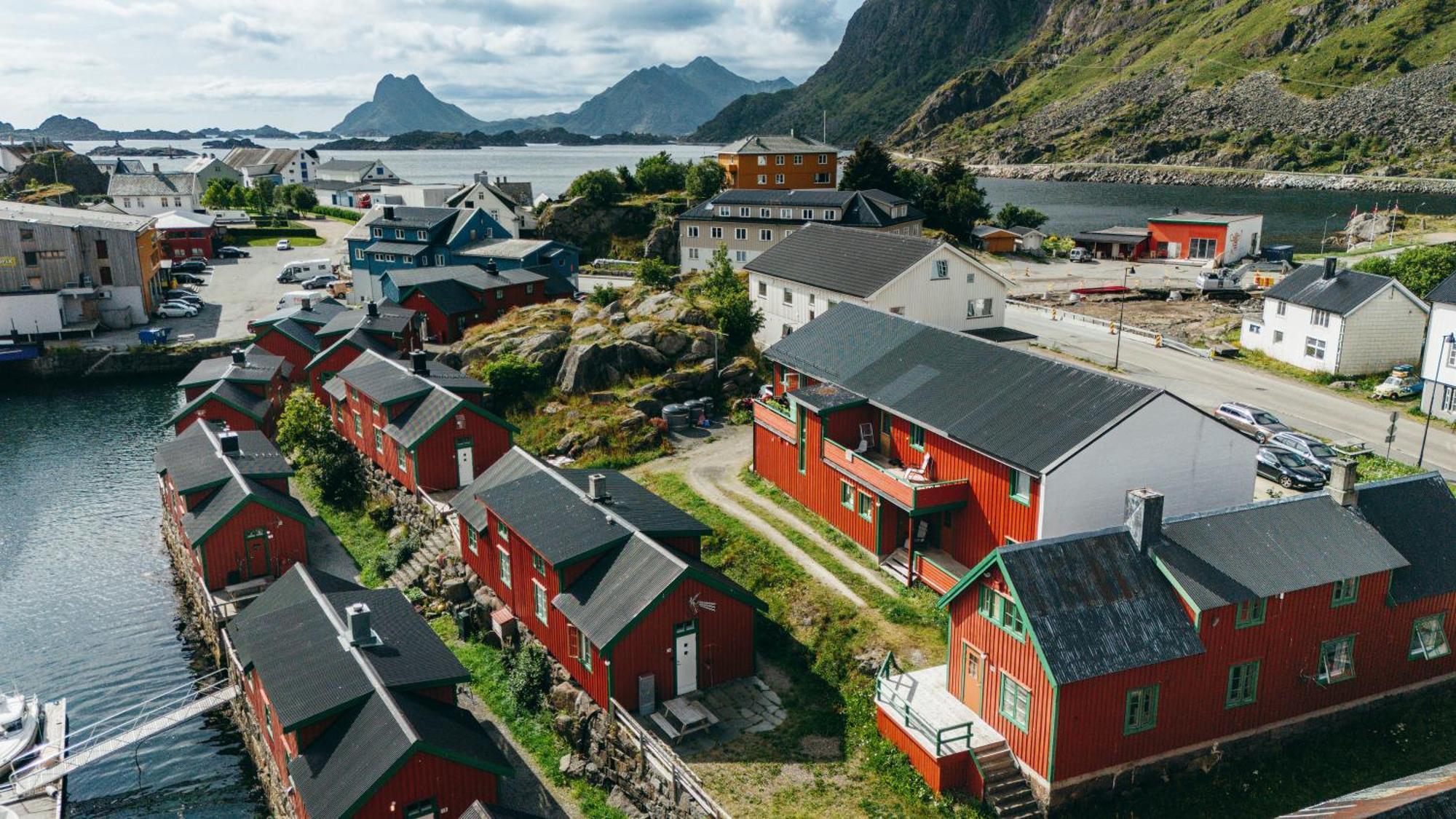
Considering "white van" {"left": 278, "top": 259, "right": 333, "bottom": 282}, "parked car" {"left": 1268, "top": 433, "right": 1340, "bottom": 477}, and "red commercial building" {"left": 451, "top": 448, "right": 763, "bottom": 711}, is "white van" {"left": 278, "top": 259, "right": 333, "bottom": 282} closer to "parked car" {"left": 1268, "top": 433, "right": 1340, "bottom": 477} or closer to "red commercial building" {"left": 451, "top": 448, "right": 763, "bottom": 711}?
"red commercial building" {"left": 451, "top": 448, "right": 763, "bottom": 711}

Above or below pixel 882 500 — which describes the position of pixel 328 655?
below

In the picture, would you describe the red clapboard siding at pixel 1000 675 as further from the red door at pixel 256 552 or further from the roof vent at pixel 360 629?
the red door at pixel 256 552

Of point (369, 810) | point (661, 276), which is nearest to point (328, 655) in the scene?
point (369, 810)

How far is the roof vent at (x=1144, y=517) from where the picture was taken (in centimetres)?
2391

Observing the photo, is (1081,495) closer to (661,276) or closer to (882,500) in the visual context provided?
(882,500)

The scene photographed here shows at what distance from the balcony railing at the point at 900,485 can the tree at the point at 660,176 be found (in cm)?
7586

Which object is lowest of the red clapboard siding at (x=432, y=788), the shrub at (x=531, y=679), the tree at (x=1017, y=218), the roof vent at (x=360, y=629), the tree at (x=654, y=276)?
the shrub at (x=531, y=679)

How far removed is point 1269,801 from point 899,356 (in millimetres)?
19030

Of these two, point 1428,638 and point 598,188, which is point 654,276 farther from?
point 1428,638

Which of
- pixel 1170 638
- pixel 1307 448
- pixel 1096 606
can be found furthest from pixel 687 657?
pixel 1307 448

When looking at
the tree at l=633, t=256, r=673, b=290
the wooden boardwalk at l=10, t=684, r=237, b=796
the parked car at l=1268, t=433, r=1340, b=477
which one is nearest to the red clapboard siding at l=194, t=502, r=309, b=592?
the wooden boardwalk at l=10, t=684, r=237, b=796

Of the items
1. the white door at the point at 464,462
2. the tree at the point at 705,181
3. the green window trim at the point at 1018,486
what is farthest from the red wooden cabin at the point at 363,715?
the tree at the point at 705,181

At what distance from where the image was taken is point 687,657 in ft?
94.9

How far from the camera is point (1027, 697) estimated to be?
75.7 ft
